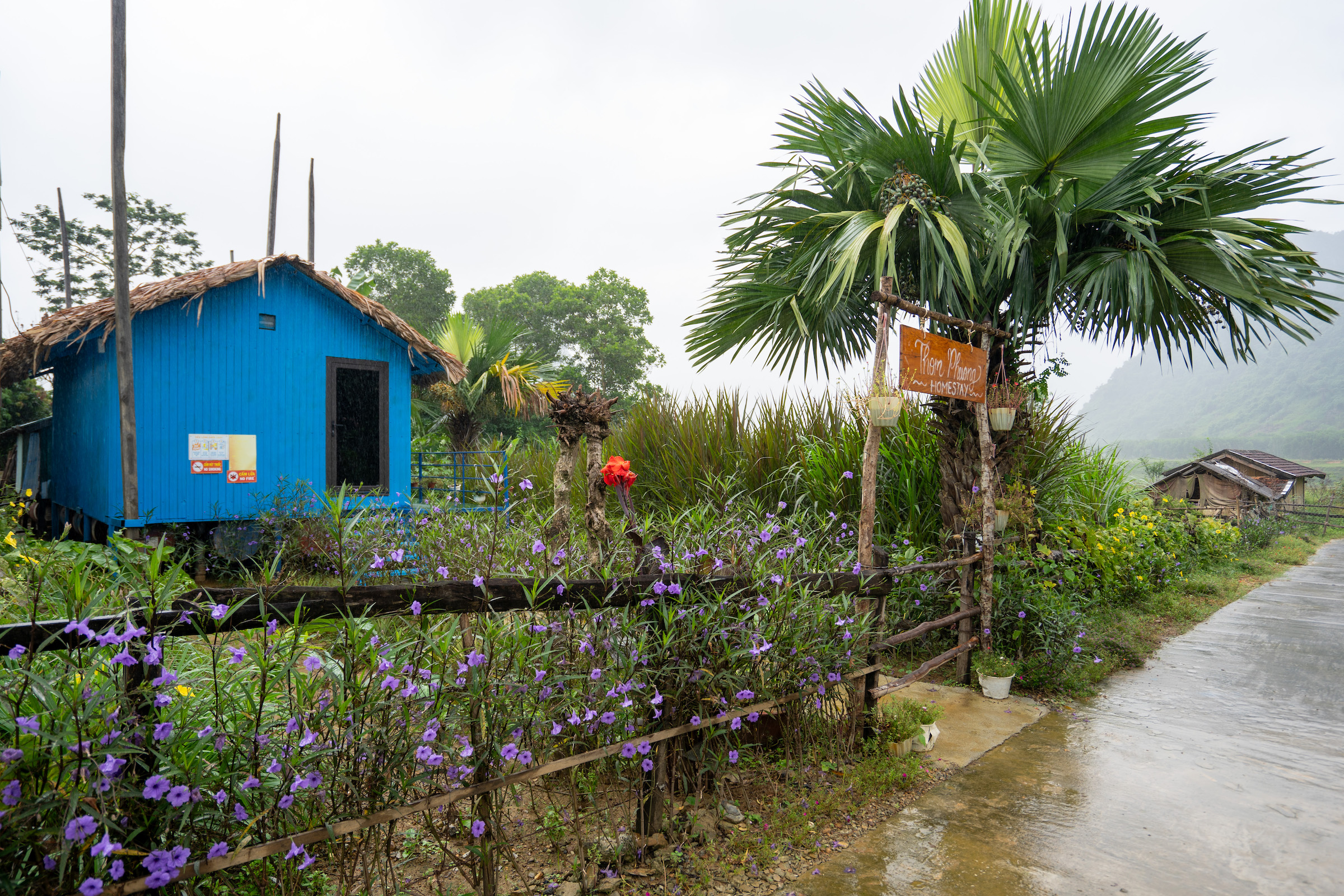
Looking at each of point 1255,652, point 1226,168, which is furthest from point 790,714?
point 1255,652

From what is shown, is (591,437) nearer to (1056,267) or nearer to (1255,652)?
(1056,267)

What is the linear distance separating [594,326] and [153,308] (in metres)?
24.4

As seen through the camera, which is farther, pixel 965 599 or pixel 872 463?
pixel 965 599

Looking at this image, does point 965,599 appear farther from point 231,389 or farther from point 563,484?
point 231,389

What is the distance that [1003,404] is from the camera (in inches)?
207

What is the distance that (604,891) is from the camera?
2.36 m

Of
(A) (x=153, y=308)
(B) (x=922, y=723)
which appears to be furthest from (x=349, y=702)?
(A) (x=153, y=308)

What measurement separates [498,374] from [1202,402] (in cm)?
17655

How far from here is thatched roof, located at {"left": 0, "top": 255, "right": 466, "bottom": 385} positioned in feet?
24.8

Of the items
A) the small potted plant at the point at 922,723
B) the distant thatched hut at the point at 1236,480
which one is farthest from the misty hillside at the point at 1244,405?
the small potted plant at the point at 922,723

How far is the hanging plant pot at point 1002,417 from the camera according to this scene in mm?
5191

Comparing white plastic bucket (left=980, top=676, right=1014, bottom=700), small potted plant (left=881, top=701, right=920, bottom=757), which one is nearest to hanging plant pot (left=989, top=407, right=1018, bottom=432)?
white plastic bucket (left=980, top=676, right=1014, bottom=700)

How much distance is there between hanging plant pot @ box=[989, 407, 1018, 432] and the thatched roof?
6.78 m

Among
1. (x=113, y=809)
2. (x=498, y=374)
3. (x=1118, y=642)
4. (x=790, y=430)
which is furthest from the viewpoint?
(x=498, y=374)
